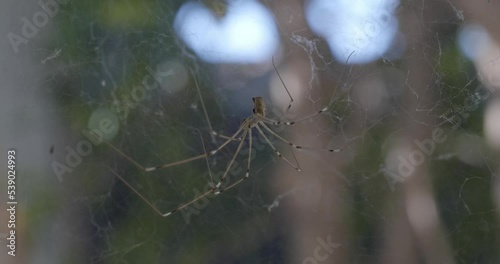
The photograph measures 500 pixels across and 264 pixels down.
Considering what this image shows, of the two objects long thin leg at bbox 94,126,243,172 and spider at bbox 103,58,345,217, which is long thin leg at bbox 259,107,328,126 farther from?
long thin leg at bbox 94,126,243,172

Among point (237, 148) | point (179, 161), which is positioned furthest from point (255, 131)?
point (179, 161)

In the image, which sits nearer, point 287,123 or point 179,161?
point 287,123

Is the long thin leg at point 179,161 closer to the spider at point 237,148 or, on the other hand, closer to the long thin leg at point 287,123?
the spider at point 237,148

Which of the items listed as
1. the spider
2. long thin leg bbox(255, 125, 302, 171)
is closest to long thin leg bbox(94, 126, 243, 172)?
the spider

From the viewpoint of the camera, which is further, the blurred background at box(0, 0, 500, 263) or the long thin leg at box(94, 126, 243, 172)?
the blurred background at box(0, 0, 500, 263)

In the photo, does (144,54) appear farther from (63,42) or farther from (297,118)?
(297,118)

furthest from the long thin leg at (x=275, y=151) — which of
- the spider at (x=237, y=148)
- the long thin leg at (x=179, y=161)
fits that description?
the long thin leg at (x=179, y=161)

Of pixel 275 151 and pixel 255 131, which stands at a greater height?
pixel 255 131

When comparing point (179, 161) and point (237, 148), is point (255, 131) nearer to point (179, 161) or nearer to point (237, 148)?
point (237, 148)
